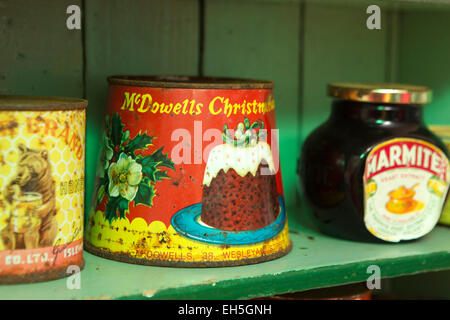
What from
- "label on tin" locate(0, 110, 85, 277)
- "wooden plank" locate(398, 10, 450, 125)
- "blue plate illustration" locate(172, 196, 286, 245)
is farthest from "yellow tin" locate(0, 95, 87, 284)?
"wooden plank" locate(398, 10, 450, 125)

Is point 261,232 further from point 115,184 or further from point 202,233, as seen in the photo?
point 115,184

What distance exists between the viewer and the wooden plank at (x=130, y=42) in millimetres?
895

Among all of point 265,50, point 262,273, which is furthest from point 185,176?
point 265,50

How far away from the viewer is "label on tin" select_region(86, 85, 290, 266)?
734 millimetres

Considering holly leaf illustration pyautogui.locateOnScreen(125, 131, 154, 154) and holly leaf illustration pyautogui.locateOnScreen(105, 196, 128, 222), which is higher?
holly leaf illustration pyautogui.locateOnScreen(125, 131, 154, 154)

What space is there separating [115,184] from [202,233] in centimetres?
12

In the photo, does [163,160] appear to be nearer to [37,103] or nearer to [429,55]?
[37,103]

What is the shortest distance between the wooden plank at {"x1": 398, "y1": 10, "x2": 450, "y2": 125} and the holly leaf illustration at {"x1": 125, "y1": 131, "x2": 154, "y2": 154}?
621 mm

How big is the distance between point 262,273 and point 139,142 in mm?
206

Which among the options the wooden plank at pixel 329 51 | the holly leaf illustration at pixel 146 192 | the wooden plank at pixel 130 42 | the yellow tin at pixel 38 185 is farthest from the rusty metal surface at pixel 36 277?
the wooden plank at pixel 329 51

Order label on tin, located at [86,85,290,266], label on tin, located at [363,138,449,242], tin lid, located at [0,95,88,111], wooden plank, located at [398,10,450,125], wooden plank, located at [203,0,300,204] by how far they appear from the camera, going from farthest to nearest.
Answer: wooden plank, located at [398,10,450,125]
wooden plank, located at [203,0,300,204]
label on tin, located at [363,138,449,242]
label on tin, located at [86,85,290,266]
tin lid, located at [0,95,88,111]

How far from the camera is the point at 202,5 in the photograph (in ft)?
3.21

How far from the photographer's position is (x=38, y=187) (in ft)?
2.12

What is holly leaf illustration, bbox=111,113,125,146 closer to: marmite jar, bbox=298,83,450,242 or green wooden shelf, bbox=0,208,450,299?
green wooden shelf, bbox=0,208,450,299
